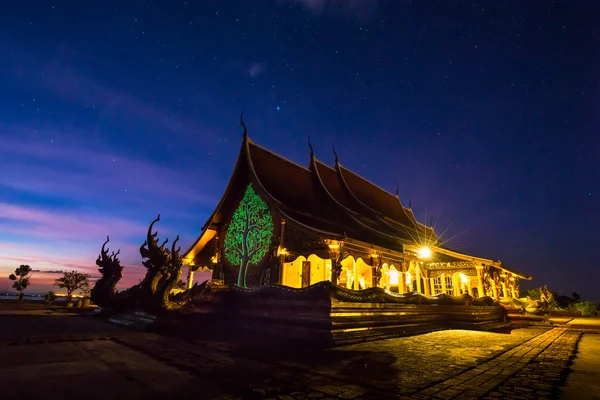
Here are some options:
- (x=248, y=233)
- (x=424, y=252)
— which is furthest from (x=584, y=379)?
(x=424, y=252)

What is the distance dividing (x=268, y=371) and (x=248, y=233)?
11313 millimetres

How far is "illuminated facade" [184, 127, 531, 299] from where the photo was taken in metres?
12.8

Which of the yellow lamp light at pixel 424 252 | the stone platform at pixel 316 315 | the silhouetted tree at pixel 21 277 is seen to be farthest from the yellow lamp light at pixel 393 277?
the silhouetted tree at pixel 21 277

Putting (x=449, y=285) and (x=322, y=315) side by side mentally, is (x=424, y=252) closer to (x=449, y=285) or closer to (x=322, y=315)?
(x=449, y=285)

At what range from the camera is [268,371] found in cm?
351

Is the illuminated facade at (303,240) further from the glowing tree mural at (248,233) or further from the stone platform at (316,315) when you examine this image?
the stone platform at (316,315)

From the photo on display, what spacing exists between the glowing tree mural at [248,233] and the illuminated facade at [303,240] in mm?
47

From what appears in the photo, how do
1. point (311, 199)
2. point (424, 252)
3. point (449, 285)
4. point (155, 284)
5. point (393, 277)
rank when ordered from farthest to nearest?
point (449, 285)
point (393, 277)
point (424, 252)
point (311, 199)
point (155, 284)

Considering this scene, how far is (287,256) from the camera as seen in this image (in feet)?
42.2

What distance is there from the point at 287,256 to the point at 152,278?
547 cm

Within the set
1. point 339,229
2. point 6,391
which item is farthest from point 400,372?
point 339,229

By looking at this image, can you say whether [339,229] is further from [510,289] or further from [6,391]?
[510,289]

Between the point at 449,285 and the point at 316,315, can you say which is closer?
the point at 316,315

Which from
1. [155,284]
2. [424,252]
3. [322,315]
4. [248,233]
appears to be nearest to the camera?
[322,315]
